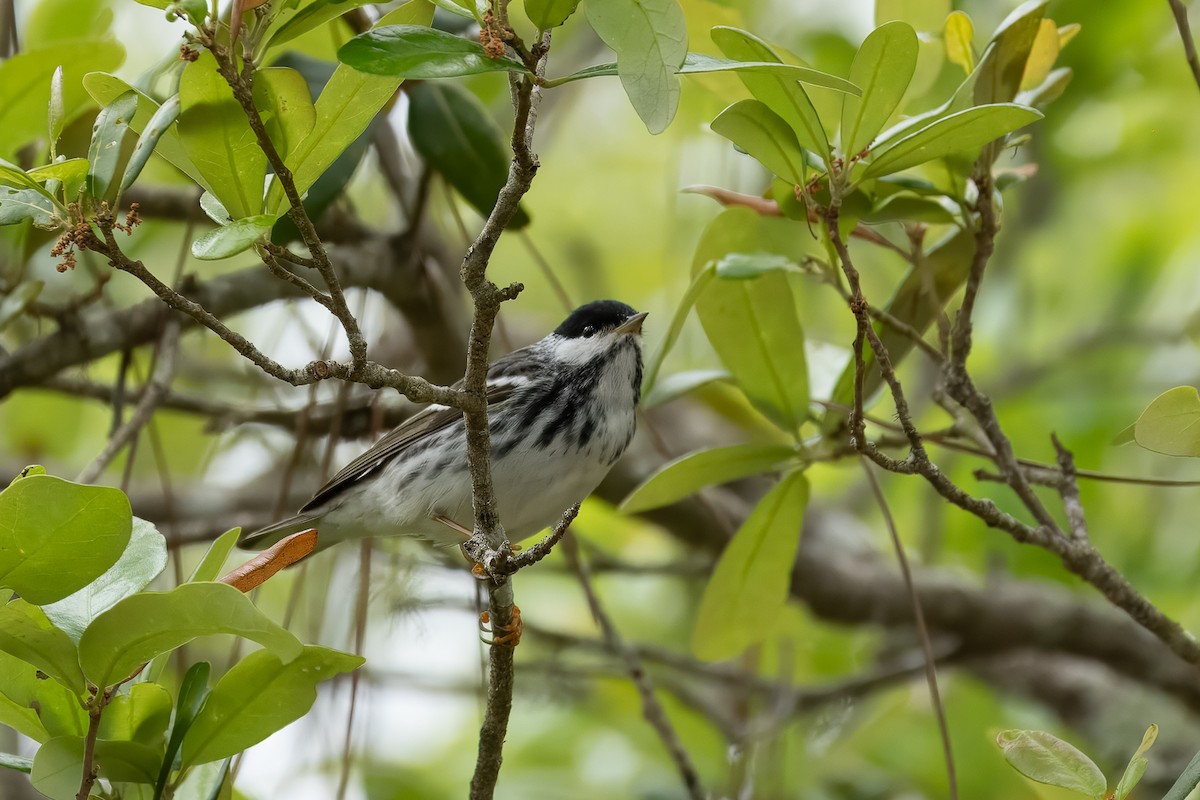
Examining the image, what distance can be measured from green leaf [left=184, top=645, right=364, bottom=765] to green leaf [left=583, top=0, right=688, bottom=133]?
0.92 m

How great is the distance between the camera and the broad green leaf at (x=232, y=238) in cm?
141

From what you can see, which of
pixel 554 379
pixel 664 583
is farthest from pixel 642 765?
pixel 554 379

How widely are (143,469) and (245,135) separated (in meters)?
3.32

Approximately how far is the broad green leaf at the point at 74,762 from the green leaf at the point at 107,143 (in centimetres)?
74

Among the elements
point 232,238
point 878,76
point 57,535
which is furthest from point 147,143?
point 878,76

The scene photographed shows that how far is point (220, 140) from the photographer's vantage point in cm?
156

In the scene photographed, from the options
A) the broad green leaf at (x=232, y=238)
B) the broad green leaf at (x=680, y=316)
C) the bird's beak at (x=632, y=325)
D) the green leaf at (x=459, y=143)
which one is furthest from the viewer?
the bird's beak at (x=632, y=325)

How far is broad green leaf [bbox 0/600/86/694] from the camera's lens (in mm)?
1522

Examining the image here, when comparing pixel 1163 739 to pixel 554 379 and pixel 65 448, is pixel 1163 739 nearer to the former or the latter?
pixel 554 379

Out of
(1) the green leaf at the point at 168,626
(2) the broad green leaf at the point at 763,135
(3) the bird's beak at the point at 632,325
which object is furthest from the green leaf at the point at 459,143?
(1) the green leaf at the point at 168,626

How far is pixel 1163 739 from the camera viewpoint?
384 cm

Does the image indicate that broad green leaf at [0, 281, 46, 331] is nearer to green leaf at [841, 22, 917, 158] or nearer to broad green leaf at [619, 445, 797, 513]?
broad green leaf at [619, 445, 797, 513]

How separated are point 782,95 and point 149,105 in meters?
0.95

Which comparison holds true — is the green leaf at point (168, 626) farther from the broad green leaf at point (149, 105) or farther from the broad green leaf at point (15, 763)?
the broad green leaf at point (149, 105)
